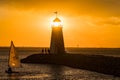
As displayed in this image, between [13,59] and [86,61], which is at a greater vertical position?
[13,59]

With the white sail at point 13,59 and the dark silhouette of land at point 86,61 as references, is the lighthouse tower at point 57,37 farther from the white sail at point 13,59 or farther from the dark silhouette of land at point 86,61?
the white sail at point 13,59

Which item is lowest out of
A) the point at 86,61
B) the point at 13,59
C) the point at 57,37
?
the point at 86,61

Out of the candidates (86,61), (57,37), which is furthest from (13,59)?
(57,37)

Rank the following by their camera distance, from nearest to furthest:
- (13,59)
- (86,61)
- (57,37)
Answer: (13,59), (86,61), (57,37)

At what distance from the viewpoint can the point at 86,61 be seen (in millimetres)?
64188

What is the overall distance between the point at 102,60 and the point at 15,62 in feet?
42.6

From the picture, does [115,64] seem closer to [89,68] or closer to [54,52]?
[89,68]

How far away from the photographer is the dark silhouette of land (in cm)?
5311

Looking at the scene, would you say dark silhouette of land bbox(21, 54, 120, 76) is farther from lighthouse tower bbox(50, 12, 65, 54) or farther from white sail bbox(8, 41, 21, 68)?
white sail bbox(8, 41, 21, 68)

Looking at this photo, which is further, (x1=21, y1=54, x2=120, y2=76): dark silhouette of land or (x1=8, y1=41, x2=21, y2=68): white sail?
(x1=8, y1=41, x2=21, y2=68): white sail

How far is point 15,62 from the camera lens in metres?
57.6

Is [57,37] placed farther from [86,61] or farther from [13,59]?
[13,59]

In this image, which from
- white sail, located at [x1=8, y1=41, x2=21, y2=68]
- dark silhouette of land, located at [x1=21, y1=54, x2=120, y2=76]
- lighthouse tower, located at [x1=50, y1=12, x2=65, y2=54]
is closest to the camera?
dark silhouette of land, located at [x1=21, y1=54, x2=120, y2=76]

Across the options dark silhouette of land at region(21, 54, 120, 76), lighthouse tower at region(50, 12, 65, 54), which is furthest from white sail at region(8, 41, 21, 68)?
lighthouse tower at region(50, 12, 65, 54)
